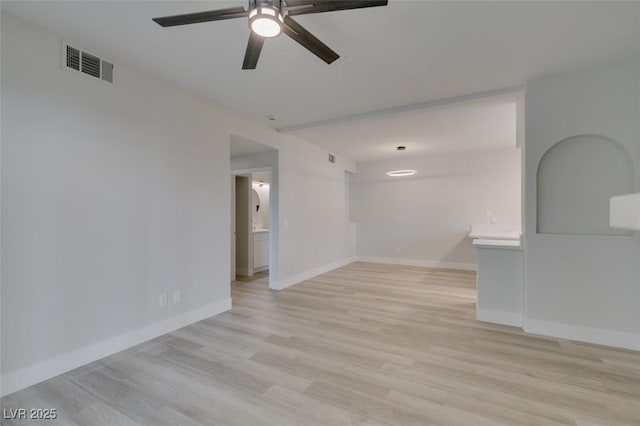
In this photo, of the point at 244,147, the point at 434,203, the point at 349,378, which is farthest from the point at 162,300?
the point at 434,203

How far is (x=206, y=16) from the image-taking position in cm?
186

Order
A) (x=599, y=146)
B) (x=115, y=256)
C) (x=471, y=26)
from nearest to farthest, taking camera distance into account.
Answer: (x=471, y=26) → (x=115, y=256) → (x=599, y=146)

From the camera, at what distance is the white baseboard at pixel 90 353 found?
225cm

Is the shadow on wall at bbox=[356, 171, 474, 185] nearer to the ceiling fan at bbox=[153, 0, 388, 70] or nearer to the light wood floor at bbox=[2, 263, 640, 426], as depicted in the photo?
the light wood floor at bbox=[2, 263, 640, 426]

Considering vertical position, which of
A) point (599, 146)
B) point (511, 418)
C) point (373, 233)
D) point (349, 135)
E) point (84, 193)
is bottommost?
point (511, 418)

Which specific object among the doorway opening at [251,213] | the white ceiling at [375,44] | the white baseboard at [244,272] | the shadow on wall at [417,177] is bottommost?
the white baseboard at [244,272]

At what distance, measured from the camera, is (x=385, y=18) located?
90.4 inches

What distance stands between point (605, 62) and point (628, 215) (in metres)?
3.68

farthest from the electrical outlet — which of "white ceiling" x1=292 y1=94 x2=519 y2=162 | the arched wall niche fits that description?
the arched wall niche

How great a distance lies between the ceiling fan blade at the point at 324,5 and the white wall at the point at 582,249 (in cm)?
258

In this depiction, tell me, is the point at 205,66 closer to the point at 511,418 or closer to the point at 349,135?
the point at 349,135

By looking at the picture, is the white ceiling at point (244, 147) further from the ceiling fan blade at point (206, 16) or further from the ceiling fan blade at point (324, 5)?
the ceiling fan blade at point (324, 5)

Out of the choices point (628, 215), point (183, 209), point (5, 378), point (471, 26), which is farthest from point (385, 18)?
point (5, 378)

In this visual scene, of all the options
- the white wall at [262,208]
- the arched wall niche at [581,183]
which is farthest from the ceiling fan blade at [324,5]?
the white wall at [262,208]
